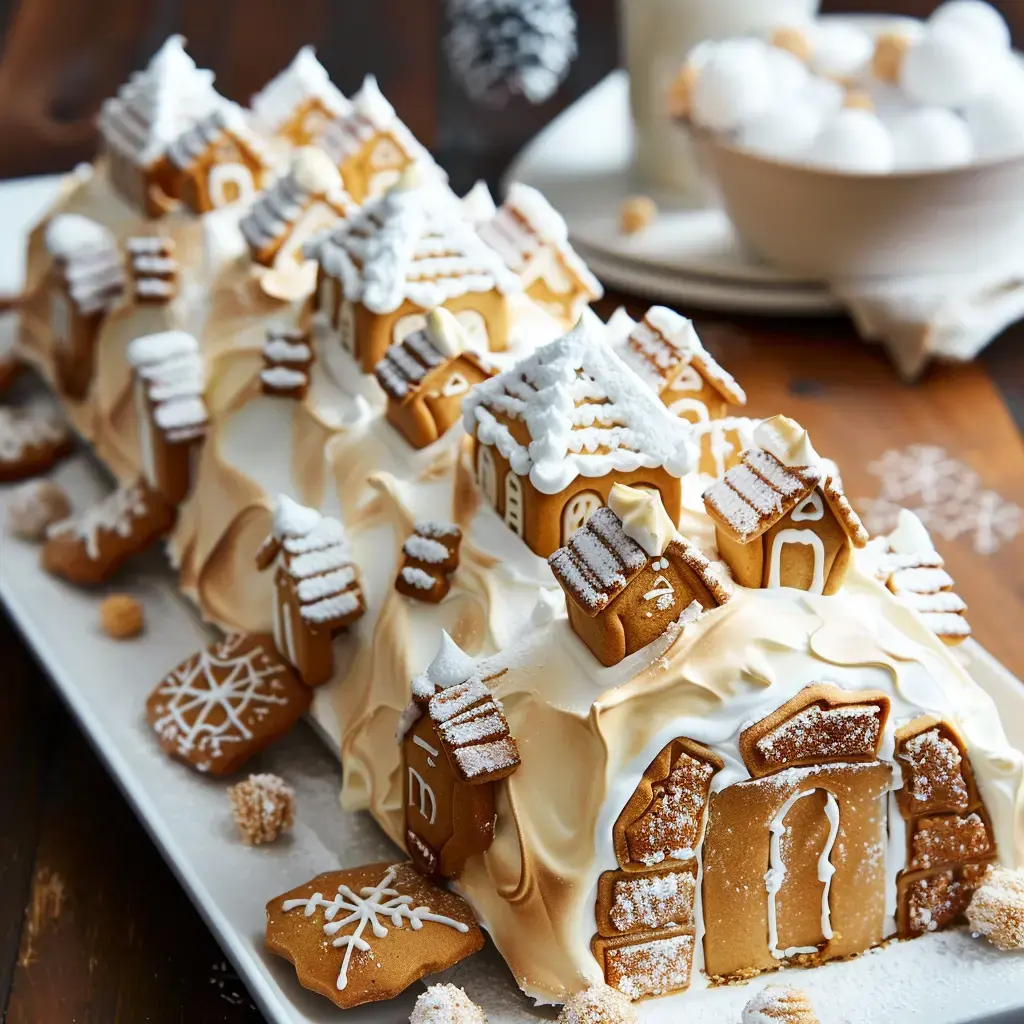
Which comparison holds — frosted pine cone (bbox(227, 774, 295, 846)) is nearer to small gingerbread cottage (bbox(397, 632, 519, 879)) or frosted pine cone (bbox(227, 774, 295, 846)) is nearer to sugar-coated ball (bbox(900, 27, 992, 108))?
small gingerbread cottage (bbox(397, 632, 519, 879))

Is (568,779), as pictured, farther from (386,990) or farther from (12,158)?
(12,158)

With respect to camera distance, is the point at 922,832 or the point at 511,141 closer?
the point at 922,832

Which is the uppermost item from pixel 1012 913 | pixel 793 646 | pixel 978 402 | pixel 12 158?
pixel 793 646

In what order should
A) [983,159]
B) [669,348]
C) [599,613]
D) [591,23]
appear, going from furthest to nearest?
1. [591,23]
2. [983,159]
3. [669,348]
4. [599,613]

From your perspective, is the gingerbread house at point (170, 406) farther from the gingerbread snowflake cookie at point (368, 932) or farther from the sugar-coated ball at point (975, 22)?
the sugar-coated ball at point (975, 22)

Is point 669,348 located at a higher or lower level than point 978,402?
higher

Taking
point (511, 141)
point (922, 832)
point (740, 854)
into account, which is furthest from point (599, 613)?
point (511, 141)

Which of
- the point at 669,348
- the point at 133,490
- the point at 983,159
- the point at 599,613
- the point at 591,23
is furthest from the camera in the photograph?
the point at 591,23

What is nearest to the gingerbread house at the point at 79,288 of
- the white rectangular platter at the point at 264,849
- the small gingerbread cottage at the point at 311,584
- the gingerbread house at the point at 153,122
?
the gingerbread house at the point at 153,122
